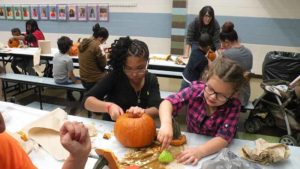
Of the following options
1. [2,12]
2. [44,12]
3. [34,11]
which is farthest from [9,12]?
[44,12]

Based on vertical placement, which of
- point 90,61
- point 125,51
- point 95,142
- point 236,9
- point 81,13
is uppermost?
point 236,9

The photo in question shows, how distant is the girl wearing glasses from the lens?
4.38 feet

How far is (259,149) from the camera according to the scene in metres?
1.31

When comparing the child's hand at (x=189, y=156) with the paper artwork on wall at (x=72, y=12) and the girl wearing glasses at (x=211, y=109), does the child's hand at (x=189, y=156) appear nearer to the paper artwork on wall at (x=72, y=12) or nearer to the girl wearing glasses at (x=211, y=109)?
the girl wearing glasses at (x=211, y=109)

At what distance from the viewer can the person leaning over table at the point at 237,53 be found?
2.96 metres

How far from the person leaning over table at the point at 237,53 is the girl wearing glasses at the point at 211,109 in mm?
1297

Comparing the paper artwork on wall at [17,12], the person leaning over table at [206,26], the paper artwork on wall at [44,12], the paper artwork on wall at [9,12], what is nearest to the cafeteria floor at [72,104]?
the person leaning over table at [206,26]

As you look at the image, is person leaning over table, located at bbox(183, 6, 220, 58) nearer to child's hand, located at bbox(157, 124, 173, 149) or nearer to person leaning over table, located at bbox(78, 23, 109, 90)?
person leaning over table, located at bbox(78, 23, 109, 90)

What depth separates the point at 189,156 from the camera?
130 cm

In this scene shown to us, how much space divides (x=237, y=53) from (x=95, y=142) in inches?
83.6

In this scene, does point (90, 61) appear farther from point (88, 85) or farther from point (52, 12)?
point (52, 12)

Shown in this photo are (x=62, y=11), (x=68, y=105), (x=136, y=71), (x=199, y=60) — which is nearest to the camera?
(x=136, y=71)

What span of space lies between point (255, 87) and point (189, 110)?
158 inches

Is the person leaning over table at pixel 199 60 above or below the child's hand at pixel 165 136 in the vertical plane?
above
